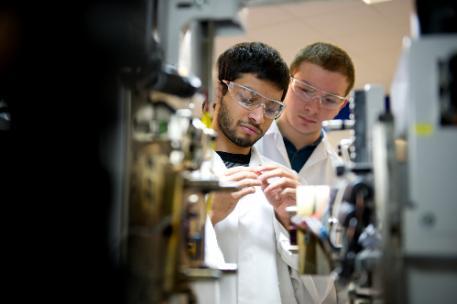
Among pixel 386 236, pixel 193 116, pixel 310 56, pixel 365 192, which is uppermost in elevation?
pixel 310 56

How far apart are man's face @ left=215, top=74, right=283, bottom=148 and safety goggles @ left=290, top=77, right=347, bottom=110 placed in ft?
1.25

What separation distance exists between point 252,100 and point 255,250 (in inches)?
26.3

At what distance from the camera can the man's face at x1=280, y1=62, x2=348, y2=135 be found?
2814 mm

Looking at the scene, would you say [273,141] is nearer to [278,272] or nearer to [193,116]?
[278,272]

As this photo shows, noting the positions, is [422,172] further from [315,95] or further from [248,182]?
[315,95]

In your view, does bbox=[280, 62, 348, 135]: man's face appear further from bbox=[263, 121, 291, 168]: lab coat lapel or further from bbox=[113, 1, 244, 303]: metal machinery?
bbox=[113, 1, 244, 303]: metal machinery

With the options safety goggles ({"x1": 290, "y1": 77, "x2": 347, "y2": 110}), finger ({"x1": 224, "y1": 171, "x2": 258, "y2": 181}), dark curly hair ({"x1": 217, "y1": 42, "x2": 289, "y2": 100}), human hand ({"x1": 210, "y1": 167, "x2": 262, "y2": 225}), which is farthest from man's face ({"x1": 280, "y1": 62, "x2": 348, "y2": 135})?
finger ({"x1": 224, "y1": 171, "x2": 258, "y2": 181})

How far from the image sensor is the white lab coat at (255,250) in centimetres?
227

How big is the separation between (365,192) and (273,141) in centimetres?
165

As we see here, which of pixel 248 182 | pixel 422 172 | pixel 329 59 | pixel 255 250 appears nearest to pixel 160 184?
pixel 422 172

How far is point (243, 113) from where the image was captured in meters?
2.42

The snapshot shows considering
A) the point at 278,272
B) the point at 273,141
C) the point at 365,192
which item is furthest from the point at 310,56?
the point at 365,192

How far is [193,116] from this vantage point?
145 centimetres

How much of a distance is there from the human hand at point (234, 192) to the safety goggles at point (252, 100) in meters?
0.34
